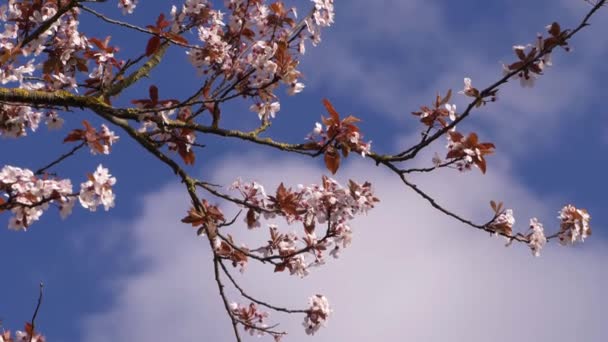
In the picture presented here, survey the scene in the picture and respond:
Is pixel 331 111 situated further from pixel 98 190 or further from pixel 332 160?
pixel 98 190

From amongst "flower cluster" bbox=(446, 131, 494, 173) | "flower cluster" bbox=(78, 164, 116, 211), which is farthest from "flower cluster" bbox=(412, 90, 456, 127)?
"flower cluster" bbox=(78, 164, 116, 211)

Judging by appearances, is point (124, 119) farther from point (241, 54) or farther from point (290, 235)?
point (290, 235)

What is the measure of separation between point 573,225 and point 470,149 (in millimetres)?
1551

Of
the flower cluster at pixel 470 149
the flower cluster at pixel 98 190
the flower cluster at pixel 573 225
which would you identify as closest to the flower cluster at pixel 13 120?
the flower cluster at pixel 98 190

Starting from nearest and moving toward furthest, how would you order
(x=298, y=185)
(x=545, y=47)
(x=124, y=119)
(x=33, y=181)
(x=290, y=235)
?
(x=33, y=181) < (x=545, y=47) < (x=124, y=119) < (x=298, y=185) < (x=290, y=235)

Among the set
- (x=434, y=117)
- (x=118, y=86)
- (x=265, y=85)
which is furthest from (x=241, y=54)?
(x=434, y=117)

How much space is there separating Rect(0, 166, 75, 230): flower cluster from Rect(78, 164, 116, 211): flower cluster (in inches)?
3.4

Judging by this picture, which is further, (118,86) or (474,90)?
(118,86)

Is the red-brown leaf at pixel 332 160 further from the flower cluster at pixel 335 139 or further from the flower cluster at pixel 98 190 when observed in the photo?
the flower cluster at pixel 98 190

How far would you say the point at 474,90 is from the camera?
5.02m

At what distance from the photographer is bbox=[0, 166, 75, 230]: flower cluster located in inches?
163

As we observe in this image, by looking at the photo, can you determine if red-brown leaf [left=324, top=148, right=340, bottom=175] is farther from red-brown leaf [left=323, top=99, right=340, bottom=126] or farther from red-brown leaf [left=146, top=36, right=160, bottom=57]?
red-brown leaf [left=146, top=36, right=160, bottom=57]

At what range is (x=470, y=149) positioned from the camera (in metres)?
5.25

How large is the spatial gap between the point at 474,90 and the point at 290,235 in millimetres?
1978
